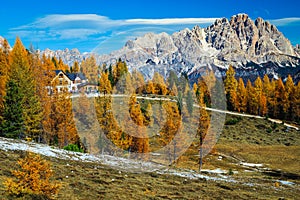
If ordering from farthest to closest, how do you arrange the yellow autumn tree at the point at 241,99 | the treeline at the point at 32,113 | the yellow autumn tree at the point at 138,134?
1. the yellow autumn tree at the point at 241,99
2. the yellow autumn tree at the point at 138,134
3. the treeline at the point at 32,113

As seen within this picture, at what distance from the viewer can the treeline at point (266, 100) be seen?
96.9 meters

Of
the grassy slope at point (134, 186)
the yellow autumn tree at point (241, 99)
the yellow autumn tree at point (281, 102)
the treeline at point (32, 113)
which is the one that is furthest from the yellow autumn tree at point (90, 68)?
the grassy slope at point (134, 186)

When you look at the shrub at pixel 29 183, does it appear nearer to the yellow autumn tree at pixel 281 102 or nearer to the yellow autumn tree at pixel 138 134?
the yellow autumn tree at pixel 138 134

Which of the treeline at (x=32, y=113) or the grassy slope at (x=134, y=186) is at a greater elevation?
the treeline at (x=32, y=113)

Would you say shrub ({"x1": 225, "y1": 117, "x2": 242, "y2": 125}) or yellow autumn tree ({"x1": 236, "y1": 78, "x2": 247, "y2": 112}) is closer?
shrub ({"x1": 225, "y1": 117, "x2": 242, "y2": 125})

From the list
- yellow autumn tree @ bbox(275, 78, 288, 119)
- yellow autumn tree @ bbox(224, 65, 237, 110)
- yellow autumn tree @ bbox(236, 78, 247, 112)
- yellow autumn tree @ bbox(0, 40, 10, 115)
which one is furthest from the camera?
yellow autumn tree @ bbox(224, 65, 237, 110)

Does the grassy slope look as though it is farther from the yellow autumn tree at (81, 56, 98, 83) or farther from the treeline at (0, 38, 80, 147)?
the yellow autumn tree at (81, 56, 98, 83)

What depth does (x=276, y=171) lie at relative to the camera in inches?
1935

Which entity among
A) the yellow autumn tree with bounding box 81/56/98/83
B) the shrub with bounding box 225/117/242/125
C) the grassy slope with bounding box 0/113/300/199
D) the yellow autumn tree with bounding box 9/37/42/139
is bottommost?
the grassy slope with bounding box 0/113/300/199

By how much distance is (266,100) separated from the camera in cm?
9938

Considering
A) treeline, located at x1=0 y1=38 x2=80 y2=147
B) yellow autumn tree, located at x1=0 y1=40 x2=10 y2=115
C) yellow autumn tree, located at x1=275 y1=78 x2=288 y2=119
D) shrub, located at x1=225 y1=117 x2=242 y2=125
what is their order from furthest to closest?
yellow autumn tree, located at x1=275 y1=78 x2=288 y2=119 < shrub, located at x1=225 y1=117 x2=242 y2=125 < yellow autumn tree, located at x1=0 y1=40 x2=10 y2=115 < treeline, located at x1=0 y1=38 x2=80 y2=147

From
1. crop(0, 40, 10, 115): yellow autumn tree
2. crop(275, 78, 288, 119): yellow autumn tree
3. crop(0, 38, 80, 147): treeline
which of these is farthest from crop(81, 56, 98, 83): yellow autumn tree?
crop(0, 38, 80, 147): treeline

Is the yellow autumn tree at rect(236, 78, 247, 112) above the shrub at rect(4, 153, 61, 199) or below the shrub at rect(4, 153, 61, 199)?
above

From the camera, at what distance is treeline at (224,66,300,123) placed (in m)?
96.9
